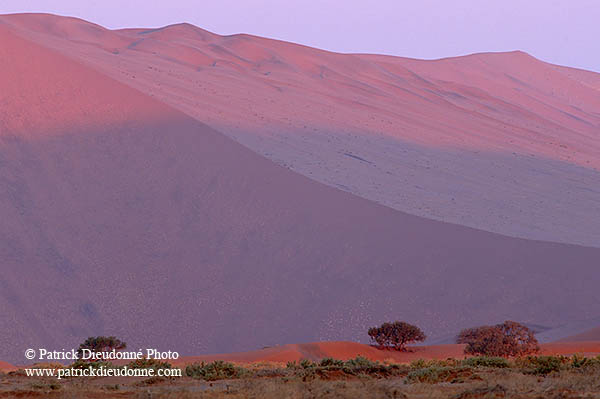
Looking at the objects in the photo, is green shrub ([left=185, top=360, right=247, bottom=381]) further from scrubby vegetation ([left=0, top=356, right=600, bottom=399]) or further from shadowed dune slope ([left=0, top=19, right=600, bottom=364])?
shadowed dune slope ([left=0, top=19, right=600, bottom=364])

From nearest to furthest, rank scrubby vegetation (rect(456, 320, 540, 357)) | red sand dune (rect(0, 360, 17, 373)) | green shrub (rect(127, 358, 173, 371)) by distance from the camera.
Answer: green shrub (rect(127, 358, 173, 371))
red sand dune (rect(0, 360, 17, 373))
scrubby vegetation (rect(456, 320, 540, 357))

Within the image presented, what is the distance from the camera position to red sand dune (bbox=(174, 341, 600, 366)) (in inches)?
573

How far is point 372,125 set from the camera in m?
37.7

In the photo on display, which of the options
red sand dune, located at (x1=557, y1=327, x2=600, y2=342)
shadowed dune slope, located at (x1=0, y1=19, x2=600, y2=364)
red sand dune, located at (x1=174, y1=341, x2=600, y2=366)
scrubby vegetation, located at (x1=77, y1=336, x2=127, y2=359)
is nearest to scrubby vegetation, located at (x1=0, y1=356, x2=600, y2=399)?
red sand dune, located at (x1=174, y1=341, x2=600, y2=366)

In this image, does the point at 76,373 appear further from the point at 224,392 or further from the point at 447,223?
the point at 447,223

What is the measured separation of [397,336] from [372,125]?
22.3 metres

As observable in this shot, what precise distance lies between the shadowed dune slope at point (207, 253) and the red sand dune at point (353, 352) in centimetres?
296

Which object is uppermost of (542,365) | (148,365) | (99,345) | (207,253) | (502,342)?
(207,253)

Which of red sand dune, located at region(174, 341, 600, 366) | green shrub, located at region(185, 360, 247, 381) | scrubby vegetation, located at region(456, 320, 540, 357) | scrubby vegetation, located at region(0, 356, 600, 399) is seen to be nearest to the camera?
scrubby vegetation, located at region(0, 356, 600, 399)

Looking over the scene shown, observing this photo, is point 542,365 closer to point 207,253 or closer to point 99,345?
point 99,345

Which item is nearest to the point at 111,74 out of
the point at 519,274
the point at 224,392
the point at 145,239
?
the point at 145,239

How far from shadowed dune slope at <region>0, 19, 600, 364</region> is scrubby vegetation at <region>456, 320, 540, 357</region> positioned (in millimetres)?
3769

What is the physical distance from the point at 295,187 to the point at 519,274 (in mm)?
7174

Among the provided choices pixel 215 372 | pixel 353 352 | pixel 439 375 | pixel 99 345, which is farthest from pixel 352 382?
pixel 99 345
